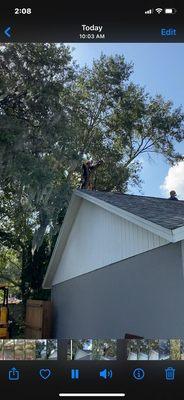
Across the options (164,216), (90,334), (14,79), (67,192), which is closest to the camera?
(164,216)

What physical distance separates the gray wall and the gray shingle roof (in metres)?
0.36

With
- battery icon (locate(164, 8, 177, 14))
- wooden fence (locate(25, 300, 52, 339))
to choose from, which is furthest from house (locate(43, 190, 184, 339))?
battery icon (locate(164, 8, 177, 14))

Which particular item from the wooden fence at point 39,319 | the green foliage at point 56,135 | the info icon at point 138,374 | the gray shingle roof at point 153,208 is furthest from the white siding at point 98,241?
the info icon at point 138,374

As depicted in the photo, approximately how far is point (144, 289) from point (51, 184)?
17.6ft

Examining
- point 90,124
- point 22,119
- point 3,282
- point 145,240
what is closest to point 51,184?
point 22,119

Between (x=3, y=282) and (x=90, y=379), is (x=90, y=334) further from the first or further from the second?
(x=3, y=282)

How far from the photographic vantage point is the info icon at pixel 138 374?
1157 millimetres

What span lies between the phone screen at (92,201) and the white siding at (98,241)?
→ 32mm

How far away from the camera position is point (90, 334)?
7.16 meters

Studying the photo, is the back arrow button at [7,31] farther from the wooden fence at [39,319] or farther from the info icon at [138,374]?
the wooden fence at [39,319]

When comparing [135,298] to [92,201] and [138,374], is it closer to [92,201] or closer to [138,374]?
[92,201]

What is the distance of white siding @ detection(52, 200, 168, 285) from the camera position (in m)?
5.66
